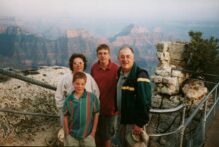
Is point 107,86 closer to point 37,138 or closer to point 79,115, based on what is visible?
point 79,115

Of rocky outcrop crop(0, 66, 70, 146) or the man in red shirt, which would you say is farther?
rocky outcrop crop(0, 66, 70, 146)

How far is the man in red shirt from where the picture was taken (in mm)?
4230

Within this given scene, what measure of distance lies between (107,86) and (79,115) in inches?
33.3

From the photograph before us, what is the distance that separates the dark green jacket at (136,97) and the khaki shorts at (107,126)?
68cm

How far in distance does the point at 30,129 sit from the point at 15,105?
1.00 metres

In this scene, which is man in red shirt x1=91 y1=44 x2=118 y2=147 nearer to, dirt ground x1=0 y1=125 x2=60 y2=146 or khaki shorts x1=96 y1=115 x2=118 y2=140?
khaki shorts x1=96 y1=115 x2=118 y2=140

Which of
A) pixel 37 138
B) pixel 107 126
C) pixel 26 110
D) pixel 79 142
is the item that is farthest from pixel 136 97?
pixel 26 110

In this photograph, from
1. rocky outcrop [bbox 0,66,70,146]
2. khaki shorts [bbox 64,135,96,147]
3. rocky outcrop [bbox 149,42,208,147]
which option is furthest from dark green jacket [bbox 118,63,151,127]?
rocky outcrop [bbox 149,42,208,147]

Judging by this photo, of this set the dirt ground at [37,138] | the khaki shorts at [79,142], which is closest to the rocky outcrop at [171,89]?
the dirt ground at [37,138]

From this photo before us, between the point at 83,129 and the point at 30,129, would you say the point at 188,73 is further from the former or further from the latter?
the point at 83,129

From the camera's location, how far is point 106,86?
13.9ft

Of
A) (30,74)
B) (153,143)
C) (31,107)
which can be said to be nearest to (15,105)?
(31,107)

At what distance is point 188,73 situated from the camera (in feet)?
55.7

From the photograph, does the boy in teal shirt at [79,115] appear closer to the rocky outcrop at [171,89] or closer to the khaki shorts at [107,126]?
the khaki shorts at [107,126]
